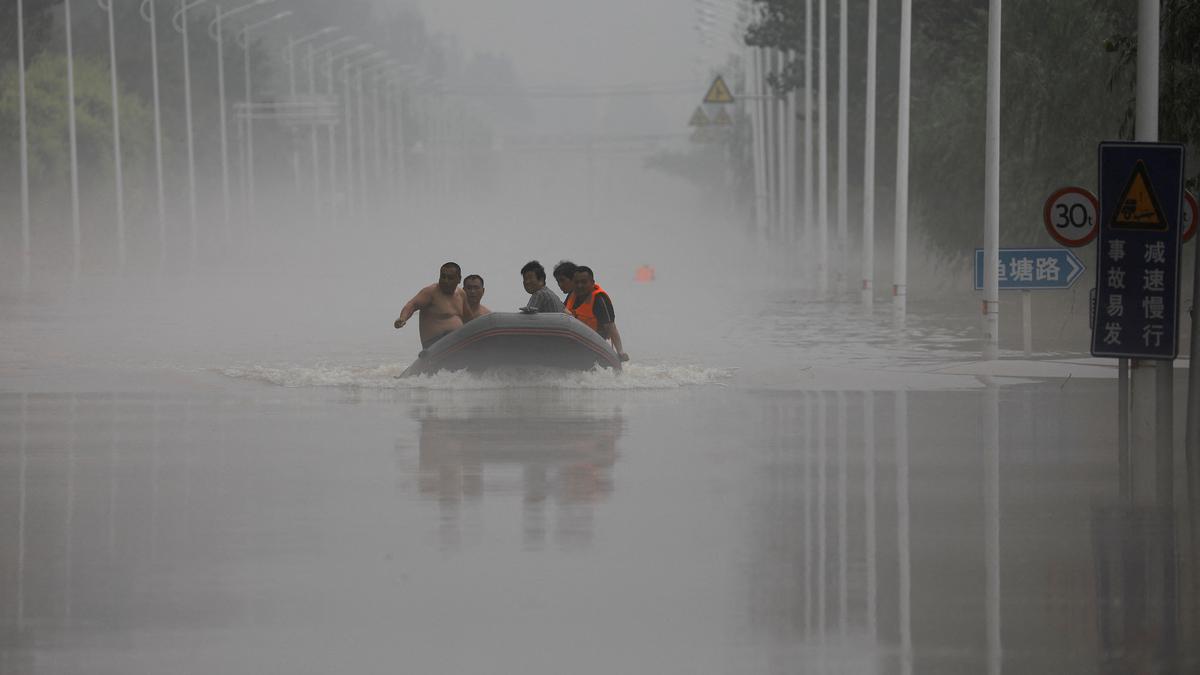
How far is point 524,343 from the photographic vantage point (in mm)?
26922

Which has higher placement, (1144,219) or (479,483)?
(1144,219)

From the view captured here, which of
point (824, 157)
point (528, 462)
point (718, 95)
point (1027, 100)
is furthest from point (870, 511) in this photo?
point (718, 95)

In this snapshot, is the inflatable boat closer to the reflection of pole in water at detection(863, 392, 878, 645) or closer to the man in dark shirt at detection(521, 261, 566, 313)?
the man in dark shirt at detection(521, 261, 566, 313)

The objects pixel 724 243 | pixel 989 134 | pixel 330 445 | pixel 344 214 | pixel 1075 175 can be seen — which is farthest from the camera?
pixel 344 214

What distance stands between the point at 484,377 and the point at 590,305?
205cm

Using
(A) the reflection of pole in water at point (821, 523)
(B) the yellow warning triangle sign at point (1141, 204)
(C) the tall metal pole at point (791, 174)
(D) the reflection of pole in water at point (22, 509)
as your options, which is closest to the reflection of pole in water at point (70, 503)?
(D) the reflection of pole in water at point (22, 509)

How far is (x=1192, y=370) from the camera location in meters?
19.6

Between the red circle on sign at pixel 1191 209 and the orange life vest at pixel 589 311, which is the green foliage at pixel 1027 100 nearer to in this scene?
the red circle on sign at pixel 1191 209

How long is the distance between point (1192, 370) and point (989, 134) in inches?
560

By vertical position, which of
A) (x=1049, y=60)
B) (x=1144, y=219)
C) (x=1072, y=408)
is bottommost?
(x=1072, y=408)

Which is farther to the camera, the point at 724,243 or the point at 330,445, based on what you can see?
the point at 724,243

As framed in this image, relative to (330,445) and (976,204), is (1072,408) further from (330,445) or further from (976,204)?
(976,204)

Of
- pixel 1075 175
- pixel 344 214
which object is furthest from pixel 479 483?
pixel 344 214

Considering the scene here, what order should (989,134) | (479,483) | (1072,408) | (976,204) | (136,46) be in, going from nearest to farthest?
(479,483) → (1072,408) → (989,134) → (976,204) → (136,46)
